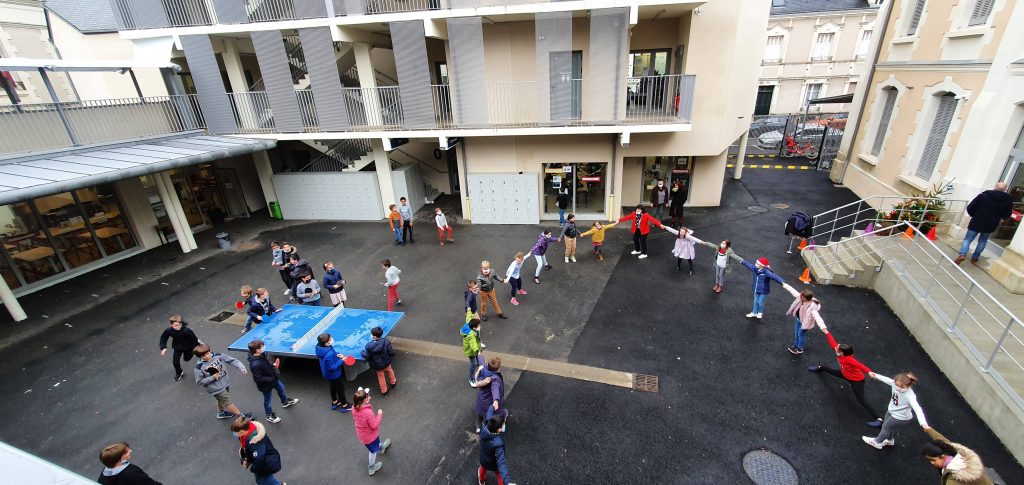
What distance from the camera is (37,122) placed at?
10.9 metres

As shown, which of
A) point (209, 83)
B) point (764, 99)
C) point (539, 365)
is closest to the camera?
point (539, 365)

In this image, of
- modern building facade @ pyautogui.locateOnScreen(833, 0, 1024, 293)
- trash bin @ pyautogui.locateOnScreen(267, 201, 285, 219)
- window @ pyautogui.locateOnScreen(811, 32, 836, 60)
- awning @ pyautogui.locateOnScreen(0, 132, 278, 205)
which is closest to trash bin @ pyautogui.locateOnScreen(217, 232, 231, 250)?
trash bin @ pyautogui.locateOnScreen(267, 201, 285, 219)

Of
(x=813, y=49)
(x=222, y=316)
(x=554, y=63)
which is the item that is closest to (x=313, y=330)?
(x=222, y=316)

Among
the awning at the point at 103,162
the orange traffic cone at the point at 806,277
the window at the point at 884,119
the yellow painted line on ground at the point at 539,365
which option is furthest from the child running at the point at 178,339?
the window at the point at 884,119

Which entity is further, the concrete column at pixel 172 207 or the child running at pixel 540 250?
the concrete column at pixel 172 207

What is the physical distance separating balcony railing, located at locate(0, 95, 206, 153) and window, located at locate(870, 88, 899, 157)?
25031 mm

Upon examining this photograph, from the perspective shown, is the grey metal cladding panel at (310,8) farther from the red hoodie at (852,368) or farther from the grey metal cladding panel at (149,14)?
the red hoodie at (852,368)

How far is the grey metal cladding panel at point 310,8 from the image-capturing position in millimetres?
13141

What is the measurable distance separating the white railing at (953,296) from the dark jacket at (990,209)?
951 mm

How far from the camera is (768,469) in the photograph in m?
5.98

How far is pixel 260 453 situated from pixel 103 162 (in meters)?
10.9

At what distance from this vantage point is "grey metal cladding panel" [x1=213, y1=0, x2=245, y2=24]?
13.5 metres

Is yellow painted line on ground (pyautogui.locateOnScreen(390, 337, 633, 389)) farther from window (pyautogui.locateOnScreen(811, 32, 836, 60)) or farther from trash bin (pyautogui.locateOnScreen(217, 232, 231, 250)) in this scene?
window (pyautogui.locateOnScreen(811, 32, 836, 60))

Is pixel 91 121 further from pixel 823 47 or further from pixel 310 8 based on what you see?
pixel 823 47
